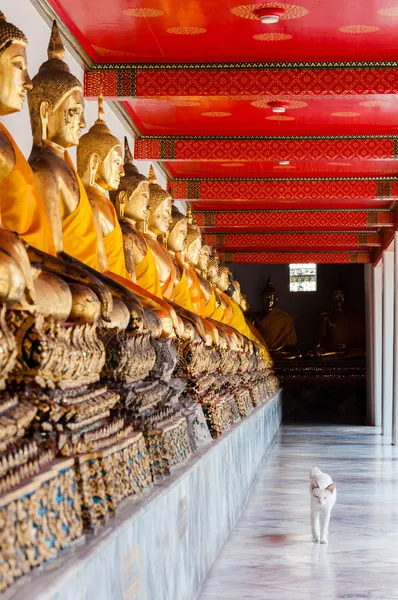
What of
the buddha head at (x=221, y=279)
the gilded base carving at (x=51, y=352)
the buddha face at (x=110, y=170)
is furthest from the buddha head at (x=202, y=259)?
the gilded base carving at (x=51, y=352)

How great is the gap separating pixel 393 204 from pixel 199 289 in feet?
19.2

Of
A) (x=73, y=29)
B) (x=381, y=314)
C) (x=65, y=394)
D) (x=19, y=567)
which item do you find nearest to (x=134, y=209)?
(x=73, y=29)

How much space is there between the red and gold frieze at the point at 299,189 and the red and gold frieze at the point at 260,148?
217 cm

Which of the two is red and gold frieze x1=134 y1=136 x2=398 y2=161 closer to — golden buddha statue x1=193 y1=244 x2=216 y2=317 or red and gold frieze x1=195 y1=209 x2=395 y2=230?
golden buddha statue x1=193 y1=244 x2=216 y2=317

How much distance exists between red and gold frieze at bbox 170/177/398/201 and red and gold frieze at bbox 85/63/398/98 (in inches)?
201

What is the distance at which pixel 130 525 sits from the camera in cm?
328

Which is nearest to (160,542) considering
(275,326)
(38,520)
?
(38,520)

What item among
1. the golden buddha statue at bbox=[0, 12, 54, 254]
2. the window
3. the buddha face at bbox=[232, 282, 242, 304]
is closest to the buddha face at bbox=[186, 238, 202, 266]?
the golden buddha statue at bbox=[0, 12, 54, 254]

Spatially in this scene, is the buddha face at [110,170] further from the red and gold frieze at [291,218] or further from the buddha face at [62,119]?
the red and gold frieze at [291,218]

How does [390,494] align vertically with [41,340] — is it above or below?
below

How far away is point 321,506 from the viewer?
6.41 m

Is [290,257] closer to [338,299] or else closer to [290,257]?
[290,257]

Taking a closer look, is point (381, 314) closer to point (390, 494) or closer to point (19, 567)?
point (390, 494)

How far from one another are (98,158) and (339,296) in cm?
1938
